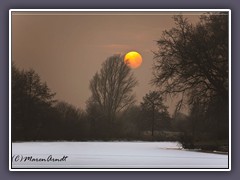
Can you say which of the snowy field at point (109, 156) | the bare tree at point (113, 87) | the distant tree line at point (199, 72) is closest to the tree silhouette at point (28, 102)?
the snowy field at point (109, 156)

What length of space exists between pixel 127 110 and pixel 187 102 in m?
0.45

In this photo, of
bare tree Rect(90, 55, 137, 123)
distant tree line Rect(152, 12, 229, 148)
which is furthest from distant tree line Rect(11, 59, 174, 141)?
distant tree line Rect(152, 12, 229, 148)

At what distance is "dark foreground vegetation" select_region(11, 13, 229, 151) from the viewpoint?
4.07 metres

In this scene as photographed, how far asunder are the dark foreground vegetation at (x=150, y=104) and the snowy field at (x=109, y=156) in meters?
0.05

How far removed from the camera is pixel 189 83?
4125 millimetres

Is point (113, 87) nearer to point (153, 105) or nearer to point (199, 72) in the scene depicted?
point (153, 105)

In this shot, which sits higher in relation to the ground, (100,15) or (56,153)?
(100,15)

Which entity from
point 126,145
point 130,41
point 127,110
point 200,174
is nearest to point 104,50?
point 130,41

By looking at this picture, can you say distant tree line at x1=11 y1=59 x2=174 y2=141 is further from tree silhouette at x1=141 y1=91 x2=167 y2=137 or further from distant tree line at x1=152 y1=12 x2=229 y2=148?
distant tree line at x1=152 y1=12 x2=229 y2=148

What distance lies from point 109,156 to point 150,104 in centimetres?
49

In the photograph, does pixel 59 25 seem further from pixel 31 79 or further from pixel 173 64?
pixel 173 64

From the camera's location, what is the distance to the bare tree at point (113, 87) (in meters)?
4.08

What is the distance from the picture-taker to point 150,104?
409 centimetres

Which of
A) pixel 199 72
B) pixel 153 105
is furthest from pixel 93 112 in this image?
pixel 199 72
